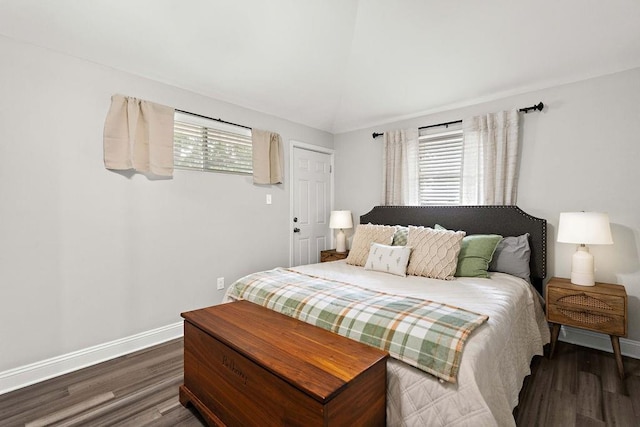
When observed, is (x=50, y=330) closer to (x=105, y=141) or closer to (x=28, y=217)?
(x=28, y=217)

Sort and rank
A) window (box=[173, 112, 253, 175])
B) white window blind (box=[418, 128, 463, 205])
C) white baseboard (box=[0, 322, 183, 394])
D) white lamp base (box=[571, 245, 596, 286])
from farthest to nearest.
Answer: white window blind (box=[418, 128, 463, 205]), window (box=[173, 112, 253, 175]), white lamp base (box=[571, 245, 596, 286]), white baseboard (box=[0, 322, 183, 394])

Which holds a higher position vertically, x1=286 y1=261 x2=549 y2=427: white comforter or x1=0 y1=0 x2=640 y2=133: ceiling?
x1=0 y1=0 x2=640 y2=133: ceiling

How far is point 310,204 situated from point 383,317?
2.75 meters

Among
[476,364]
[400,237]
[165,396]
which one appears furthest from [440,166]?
[165,396]

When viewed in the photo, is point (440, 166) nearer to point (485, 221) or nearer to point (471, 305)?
point (485, 221)

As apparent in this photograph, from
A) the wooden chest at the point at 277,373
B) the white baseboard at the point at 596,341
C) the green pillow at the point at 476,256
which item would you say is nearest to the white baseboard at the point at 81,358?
the wooden chest at the point at 277,373

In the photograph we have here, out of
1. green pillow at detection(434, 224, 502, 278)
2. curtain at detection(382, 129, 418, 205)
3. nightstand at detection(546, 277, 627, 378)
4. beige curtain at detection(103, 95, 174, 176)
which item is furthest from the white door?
nightstand at detection(546, 277, 627, 378)

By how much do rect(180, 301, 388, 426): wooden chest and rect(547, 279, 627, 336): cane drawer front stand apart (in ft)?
6.03

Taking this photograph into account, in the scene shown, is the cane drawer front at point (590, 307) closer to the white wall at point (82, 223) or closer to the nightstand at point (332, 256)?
the nightstand at point (332, 256)

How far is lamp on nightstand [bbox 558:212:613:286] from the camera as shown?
2.23 m

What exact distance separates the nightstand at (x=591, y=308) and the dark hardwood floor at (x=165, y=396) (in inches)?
8.7

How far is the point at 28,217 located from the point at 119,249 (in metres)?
0.61

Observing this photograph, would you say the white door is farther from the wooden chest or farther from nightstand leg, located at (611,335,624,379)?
nightstand leg, located at (611,335,624,379)

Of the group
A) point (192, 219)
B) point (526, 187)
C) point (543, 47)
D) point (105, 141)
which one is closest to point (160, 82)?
point (105, 141)
